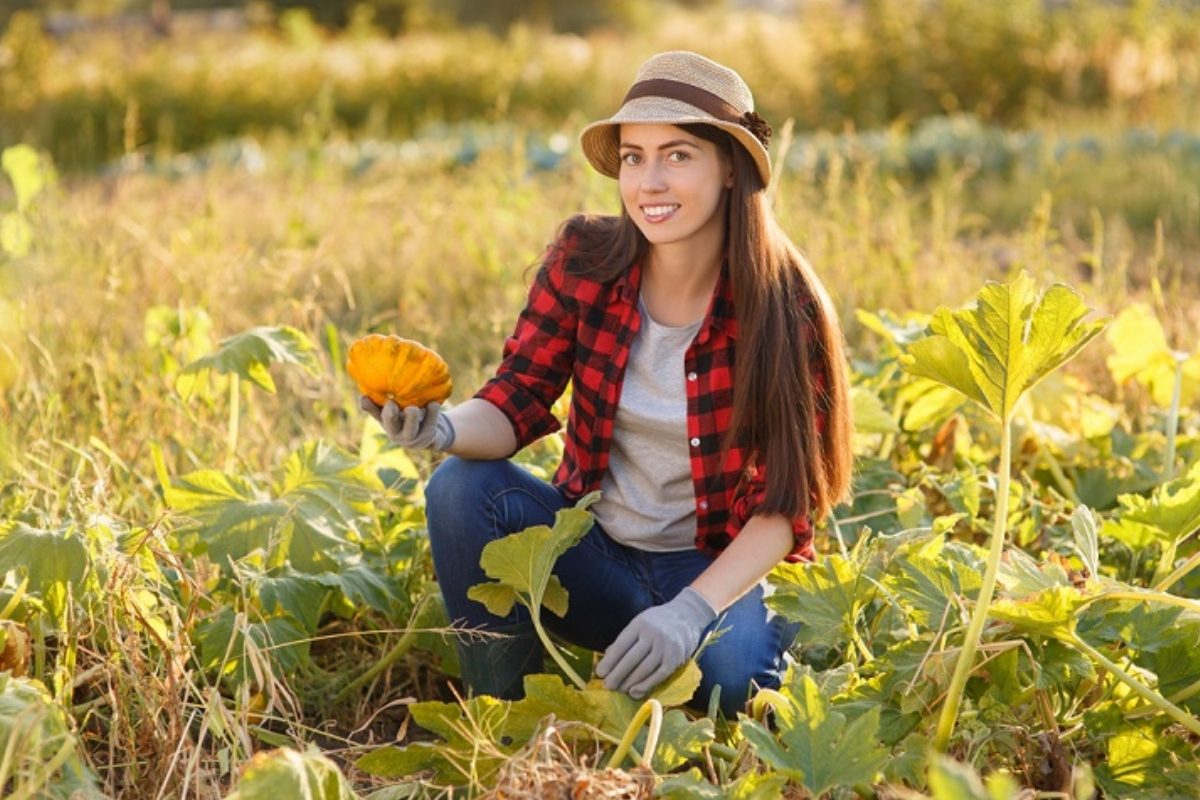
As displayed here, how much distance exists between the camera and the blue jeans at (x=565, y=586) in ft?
7.01

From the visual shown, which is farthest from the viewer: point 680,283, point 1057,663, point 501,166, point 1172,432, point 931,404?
point 501,166

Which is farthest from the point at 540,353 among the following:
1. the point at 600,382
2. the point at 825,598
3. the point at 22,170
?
the point at 22,170

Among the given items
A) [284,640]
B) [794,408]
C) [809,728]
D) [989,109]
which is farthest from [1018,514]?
[989,109]

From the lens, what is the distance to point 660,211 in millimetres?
2164

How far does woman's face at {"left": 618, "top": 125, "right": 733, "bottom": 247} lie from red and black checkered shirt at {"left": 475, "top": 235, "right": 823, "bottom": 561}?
0.11 m

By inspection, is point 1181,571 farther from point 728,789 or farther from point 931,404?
point 931,404

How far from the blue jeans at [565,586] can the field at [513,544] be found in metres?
0.10

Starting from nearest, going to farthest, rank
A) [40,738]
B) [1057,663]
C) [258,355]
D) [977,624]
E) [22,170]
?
[40,738], [977,624], [1057,663], [258,355], [22,170]

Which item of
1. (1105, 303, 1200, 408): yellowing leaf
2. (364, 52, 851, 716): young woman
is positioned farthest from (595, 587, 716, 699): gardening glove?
(1105, 303, 1200, 408): yellowing leaf

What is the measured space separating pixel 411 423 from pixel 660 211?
0.46 meters

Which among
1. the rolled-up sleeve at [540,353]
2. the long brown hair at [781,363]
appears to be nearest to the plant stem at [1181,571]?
the long brown hair at [781,363]

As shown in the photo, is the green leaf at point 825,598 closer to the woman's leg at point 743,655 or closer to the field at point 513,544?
the field at point 513,544

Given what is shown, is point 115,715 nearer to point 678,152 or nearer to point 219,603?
point 219,603

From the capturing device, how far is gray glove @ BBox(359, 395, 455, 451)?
2.07 metres
